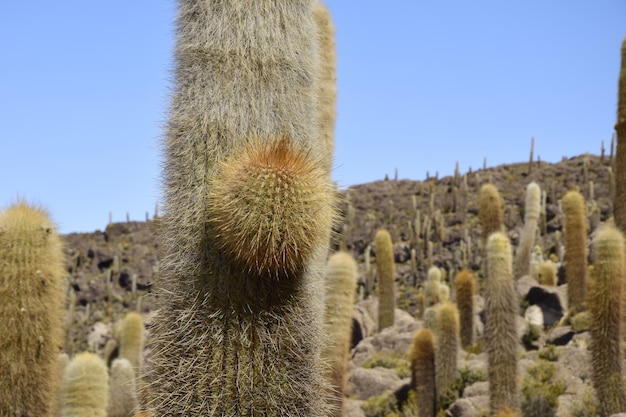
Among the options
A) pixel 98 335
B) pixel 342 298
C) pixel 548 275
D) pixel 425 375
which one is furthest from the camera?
pixel 98 335

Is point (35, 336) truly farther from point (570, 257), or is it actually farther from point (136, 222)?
point (136, 222)

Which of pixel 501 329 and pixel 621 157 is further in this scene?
pixel 621 157

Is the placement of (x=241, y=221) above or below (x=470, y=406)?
A: above

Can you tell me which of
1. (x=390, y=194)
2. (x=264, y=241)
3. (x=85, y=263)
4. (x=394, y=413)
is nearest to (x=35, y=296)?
(x=264, y=241)

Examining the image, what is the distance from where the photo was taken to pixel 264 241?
13.6ft

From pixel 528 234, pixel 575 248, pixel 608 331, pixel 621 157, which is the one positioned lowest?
pixel 608 331

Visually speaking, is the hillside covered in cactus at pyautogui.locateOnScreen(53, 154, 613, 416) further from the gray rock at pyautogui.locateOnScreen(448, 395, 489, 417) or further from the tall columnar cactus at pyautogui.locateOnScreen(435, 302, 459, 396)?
the tall columnar cactus at pyautogui.locateOnScreen(435, 302, 459, 396)

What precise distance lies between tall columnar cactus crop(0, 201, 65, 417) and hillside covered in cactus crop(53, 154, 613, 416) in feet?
3.66

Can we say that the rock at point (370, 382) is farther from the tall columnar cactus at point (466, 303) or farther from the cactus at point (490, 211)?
the cactus at point (490, 211)

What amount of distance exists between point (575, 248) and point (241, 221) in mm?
14261

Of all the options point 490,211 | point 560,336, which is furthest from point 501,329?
point 490,211

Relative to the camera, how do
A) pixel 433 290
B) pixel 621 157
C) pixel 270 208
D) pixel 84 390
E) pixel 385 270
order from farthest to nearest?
pixel 433 290 < pixel 385 270 < pixel 621 157 < pixel 84 390 < pixel 270 208

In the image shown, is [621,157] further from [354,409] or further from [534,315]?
[354,409]

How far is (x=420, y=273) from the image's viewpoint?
1309 inches
